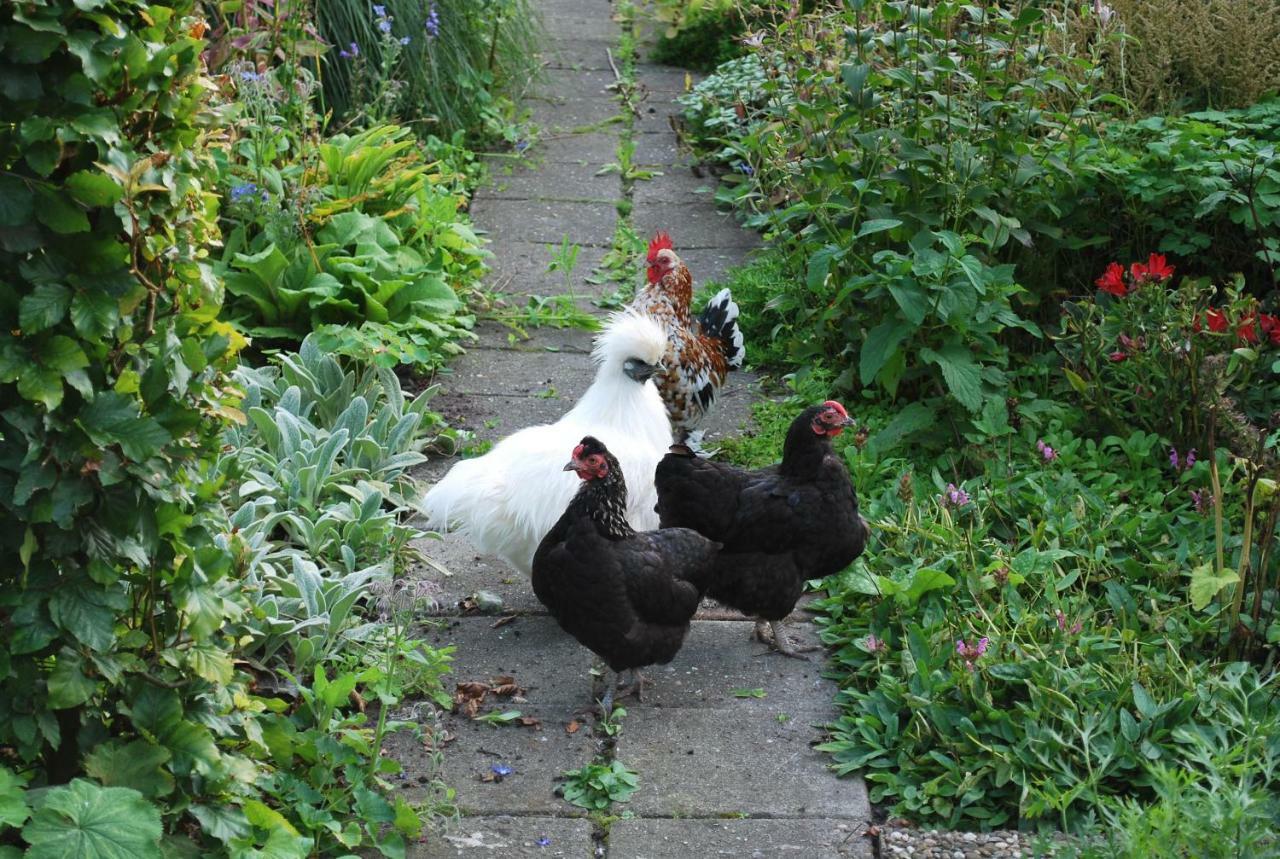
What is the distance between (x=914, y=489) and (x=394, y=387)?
2.03m

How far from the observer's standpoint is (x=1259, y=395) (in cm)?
488

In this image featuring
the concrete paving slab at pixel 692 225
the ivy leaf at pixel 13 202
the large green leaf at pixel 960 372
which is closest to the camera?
the ivy leaf at pixel 13 202

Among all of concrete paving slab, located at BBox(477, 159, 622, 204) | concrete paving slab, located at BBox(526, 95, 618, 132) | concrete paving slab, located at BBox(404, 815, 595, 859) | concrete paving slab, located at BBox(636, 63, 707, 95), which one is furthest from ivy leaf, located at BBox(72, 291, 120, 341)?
concrete paving slab, located at BBox(636, 63, 707, 95)

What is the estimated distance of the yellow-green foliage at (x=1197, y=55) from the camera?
5.81 meters

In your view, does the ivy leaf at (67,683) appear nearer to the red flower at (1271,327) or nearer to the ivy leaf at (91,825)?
the ivy leaf at (91,825)

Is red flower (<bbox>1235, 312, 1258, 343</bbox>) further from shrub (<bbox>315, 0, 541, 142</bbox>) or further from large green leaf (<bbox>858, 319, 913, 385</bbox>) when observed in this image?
shrub (<bbox>315, 0, 541, 142</bbox>)

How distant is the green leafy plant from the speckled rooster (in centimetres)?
179

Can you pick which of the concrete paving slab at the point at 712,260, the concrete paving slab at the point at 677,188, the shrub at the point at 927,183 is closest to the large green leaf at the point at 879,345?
the shrub at the point at 927,183

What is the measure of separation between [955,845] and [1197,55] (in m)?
4.14

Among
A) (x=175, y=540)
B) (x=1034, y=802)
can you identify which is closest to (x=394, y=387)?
(x=175, y=540)

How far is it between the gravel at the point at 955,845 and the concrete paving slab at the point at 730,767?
14 centimetres

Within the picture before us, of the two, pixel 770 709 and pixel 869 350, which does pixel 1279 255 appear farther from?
pixel 770 709

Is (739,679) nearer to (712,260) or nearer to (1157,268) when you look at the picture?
(1157,268)

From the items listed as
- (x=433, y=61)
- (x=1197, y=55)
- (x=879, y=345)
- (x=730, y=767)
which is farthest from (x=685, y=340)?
(x=433, y=61)
